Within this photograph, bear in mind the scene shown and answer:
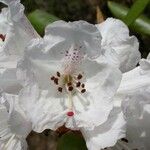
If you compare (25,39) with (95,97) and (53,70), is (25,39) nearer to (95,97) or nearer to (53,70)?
(53,70)

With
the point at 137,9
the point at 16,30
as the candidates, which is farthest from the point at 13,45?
the point at 137,9

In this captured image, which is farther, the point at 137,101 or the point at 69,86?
the point at 69,86

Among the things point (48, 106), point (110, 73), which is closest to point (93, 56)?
point (110, 73)

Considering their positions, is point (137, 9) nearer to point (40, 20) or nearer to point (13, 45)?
point (40, 20)

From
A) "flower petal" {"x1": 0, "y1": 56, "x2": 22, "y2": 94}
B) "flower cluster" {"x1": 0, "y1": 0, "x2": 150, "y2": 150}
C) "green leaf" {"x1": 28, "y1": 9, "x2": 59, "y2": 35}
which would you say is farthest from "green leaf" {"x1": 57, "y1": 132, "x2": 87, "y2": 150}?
"green leaf" {"x1": 28, "y1": 9, "x2": 59, "y2": 35}

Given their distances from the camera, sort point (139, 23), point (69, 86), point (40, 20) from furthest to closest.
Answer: point (139, 23) < point (40, 20) < point (69, 86)

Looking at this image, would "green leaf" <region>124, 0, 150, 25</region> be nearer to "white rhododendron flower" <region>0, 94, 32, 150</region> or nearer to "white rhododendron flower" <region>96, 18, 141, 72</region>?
Answer: "white rhododendron flower" <region>96, 18, 141, 72</region>
